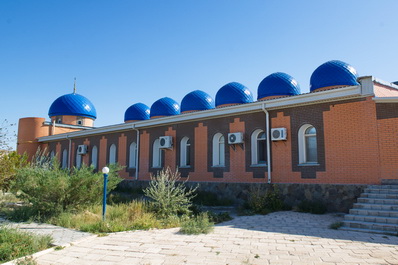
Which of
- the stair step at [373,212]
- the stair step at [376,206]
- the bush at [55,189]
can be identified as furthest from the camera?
the bush at [55,189]

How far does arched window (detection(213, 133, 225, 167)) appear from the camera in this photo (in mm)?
15257

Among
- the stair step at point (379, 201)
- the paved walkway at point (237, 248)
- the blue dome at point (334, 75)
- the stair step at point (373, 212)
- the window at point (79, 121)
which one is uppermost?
the blue dome at point (334, 75)

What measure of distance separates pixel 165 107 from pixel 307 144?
11399 mm

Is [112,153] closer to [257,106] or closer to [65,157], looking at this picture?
[65,157]

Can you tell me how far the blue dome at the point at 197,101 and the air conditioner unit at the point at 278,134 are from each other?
745cm

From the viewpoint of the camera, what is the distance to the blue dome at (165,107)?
2170 centimetres

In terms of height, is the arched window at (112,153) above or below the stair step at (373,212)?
above

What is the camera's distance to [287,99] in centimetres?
1265

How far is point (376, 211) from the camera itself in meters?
8.88

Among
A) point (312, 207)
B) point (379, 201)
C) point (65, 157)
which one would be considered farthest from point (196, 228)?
point (65, 157)

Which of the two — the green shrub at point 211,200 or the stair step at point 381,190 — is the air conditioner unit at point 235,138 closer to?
the green shrub at point 211,200

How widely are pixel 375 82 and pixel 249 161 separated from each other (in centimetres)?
552

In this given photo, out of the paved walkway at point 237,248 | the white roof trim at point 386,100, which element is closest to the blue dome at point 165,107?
the white roof trim at point 386,100

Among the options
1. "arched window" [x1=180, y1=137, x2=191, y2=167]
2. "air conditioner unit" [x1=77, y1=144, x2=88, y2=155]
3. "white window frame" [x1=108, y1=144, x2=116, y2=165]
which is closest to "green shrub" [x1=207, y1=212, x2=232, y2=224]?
"arched window" [x1=180, y1=137, x2=191, y2=167]
